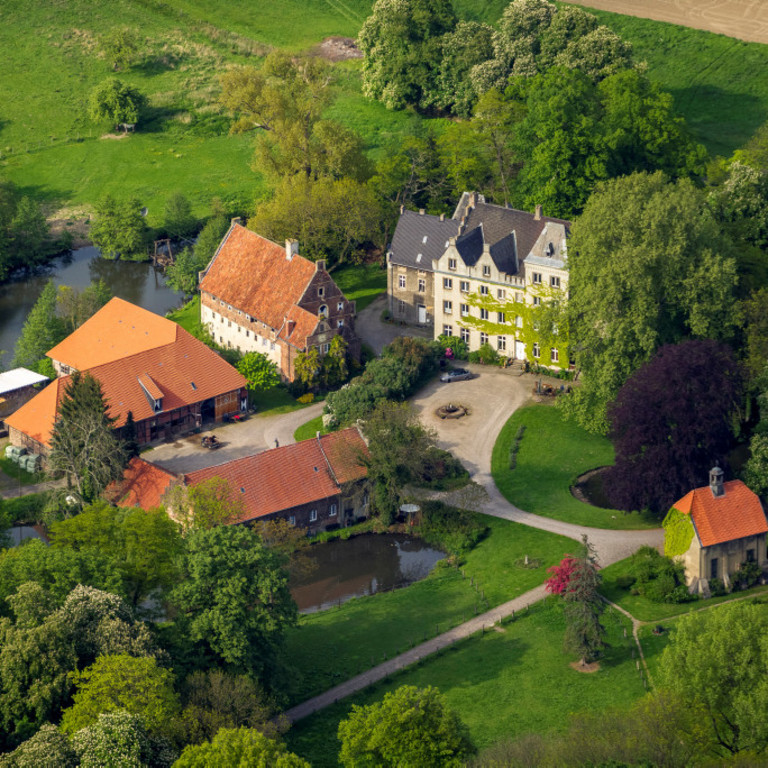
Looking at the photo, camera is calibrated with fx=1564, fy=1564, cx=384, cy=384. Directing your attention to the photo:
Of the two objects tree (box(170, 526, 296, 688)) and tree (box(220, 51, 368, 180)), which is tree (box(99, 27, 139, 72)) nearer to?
tree (box(220, 51, 368, 180))

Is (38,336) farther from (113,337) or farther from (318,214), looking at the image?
(318,214)

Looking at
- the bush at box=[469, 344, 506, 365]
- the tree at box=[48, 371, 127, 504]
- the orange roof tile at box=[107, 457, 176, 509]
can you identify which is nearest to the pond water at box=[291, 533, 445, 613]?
the orange roof tile at box=[107, 457, 176, 509]

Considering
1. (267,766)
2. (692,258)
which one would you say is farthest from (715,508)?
(267,766)

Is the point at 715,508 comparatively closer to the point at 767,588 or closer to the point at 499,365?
the point at 767,588

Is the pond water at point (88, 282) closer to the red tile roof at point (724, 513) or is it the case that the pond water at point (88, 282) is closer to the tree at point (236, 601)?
the tree at point (236, 601)

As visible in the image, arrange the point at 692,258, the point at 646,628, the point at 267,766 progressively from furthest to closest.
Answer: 1. the point at 692,258
2. the point at 646,628
3. the point at 267,766

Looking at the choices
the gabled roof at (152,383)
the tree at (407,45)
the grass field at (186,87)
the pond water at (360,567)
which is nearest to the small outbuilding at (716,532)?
the pond water at (360,567)
